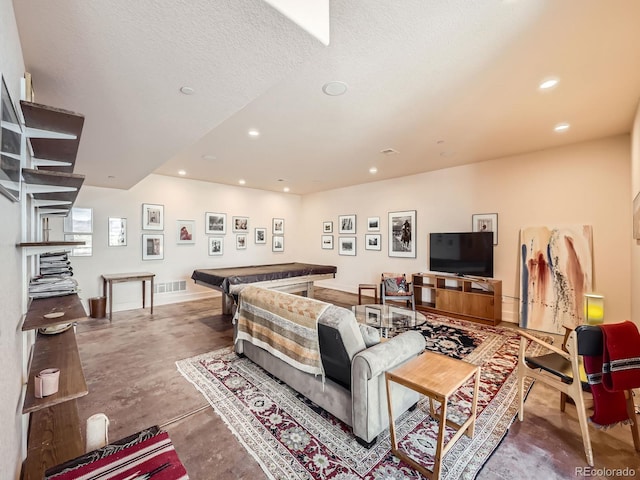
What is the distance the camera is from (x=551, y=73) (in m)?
2.29

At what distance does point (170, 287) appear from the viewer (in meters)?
5.98

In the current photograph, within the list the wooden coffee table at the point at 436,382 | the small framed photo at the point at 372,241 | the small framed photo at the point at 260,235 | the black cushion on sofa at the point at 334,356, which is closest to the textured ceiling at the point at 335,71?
the black cushion on sofa at the point at 334,356

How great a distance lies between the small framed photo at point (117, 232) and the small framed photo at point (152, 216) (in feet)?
1.14

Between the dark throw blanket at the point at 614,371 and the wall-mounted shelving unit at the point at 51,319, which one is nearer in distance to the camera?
the wall-mounted shelving unit at the point at 51,319

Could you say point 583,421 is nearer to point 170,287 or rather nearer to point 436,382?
point 436,382

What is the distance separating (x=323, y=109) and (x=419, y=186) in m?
3.64

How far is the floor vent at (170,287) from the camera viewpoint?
5.82 meters

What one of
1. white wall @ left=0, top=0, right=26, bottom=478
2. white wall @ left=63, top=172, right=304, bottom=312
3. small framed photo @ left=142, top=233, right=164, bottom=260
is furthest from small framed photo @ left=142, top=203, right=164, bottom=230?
white wall @ left=0, top=0, right=26, bottom=478

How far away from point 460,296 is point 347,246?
10.4 feet

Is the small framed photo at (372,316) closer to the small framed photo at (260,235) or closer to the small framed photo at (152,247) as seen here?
the small framed photo at (260,235)

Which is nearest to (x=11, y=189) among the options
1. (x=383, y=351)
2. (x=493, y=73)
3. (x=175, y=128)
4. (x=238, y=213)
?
(x=175, y=128)

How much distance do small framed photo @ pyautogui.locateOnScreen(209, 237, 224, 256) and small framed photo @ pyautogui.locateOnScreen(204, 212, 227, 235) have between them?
0.49 ft

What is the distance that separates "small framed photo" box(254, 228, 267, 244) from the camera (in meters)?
7.51

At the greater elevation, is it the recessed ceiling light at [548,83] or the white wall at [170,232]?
the recessed ceiling light at [548,83]
